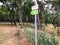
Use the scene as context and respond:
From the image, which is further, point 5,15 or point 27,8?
point 5,15

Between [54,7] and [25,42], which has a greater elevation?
[54,7]

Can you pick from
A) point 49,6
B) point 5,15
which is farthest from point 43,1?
point 5,15

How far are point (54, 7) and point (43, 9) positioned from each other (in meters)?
1.63

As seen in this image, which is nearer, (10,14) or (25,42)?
(25,42)

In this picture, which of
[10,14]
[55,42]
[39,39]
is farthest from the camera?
[10,14]

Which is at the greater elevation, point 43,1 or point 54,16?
point 43,1

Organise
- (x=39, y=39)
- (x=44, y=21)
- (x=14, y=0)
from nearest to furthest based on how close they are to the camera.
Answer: (x=39, y=39) → (x=14, y=0) → (x=44, y=21)

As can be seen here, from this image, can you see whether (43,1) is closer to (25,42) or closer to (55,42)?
(25,42)

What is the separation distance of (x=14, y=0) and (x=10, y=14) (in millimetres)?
5271

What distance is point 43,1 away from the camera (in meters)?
21.1

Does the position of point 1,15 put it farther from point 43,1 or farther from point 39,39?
point 39,39

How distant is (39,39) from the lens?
37.4ft

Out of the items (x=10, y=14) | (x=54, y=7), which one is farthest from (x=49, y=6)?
(x=10, y=14)

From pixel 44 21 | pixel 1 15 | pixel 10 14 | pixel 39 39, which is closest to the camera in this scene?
pixel 39 39
